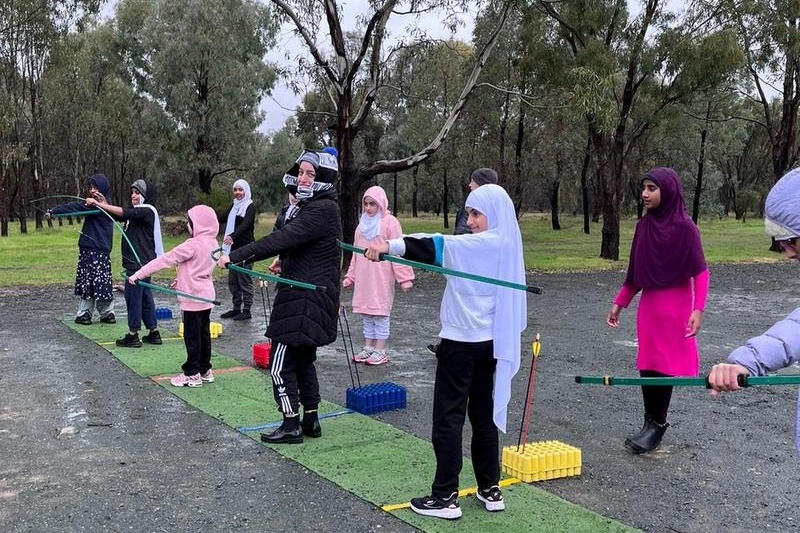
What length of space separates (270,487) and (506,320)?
191 centimetres

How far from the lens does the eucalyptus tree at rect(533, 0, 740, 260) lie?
2081 cm

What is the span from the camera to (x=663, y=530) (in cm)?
417

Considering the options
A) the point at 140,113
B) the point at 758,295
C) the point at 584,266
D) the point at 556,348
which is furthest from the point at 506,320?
the point at 140,113

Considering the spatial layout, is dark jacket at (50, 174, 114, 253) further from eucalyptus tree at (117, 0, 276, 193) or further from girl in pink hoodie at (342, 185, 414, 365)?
eucalyptus tree at (117, 0, 276, 193)

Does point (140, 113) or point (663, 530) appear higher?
point (140, 113)

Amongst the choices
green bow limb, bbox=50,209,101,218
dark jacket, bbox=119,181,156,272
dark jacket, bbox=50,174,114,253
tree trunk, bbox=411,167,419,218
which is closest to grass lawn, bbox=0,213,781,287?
dark jacket, bbox=50,174,114,253

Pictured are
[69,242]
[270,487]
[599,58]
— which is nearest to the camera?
[270,487]

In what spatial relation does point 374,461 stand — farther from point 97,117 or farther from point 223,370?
point 97,117

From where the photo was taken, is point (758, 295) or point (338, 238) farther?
point (758, 295)

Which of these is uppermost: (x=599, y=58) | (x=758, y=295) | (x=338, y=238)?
(x=599, y=58)

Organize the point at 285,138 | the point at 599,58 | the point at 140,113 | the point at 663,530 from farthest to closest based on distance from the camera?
the point at 285,138 → the point at 140,113 → the point at 599,58 → the point at 663,530

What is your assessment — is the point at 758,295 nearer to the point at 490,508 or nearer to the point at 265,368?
the point at 265,368

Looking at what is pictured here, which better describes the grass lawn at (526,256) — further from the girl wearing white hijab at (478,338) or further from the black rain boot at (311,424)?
the girl wearing white hijab at (478,338)

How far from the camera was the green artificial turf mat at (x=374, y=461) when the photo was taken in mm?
4219
